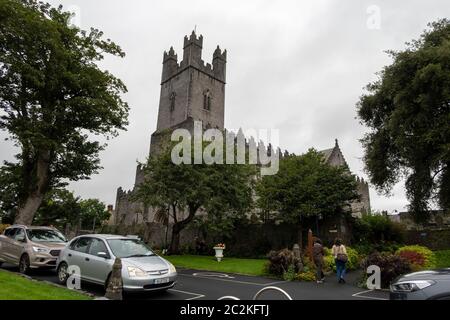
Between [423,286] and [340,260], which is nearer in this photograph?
[423,286]

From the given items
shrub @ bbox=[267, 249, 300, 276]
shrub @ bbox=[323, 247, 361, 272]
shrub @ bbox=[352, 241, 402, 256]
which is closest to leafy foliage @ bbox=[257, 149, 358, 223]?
shrub @ bbox=[352, 241, 402, 256]

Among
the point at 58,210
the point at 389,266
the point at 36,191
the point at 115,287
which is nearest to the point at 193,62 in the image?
the point at 58,210

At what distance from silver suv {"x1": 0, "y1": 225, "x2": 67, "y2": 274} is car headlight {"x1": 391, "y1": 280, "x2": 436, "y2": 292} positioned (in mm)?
11358

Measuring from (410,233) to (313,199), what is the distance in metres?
8.08

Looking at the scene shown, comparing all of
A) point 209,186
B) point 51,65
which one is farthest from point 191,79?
point 51,65

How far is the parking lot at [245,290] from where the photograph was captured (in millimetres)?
10070

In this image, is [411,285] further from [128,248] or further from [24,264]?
[24,264]

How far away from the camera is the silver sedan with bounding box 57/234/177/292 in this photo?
30.1 ft

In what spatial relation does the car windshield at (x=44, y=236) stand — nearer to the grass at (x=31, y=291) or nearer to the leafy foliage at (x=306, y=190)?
the grass at (x=31, y=291)

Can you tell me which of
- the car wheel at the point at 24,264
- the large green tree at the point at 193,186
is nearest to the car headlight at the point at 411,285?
the car wheel at the point at 24,264

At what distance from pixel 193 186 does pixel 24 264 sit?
1226 cm

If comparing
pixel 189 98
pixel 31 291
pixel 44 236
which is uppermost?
pixel 189 98

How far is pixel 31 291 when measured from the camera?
325 inches
